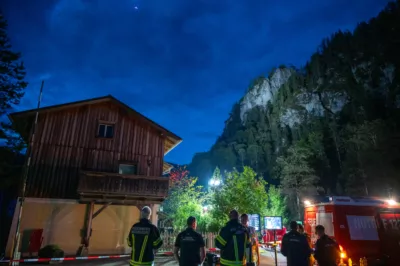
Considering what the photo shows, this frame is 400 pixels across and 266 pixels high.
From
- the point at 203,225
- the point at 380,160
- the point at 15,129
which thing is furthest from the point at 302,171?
the point at 15,129

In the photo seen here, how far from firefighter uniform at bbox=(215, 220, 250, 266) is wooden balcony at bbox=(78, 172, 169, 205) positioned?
38.4 ft

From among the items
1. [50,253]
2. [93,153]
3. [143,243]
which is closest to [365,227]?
[143,243]

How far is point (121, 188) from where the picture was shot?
1608cm

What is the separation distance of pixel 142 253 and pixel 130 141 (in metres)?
14.5

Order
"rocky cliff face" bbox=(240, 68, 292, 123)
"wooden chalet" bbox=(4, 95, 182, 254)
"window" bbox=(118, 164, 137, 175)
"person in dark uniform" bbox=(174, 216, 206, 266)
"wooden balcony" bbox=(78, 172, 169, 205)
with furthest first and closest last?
"rocky cliff face" bbox=(240, 68, 292, 123), "window" bbox=(118, 164, 137, 175), "wooden chalet" bbox=(4, 95, 182, 254), "wooden balcony" bbox=(78, 172, 169, 205), "person in dark uniform" bbox=(174, 216, 206, 266)

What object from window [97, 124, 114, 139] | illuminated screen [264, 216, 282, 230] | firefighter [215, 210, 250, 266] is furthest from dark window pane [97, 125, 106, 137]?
firefighter [215, 210, 250, 266]

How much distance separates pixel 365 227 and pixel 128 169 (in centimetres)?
1481

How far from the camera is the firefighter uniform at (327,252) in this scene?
6.12m

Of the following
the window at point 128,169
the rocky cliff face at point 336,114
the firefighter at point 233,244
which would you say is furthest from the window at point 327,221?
the rocky cliff face at point 336,114

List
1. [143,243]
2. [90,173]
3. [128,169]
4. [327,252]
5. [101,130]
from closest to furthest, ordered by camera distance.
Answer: [143,243] → [327,252] → [90,173] → [128,169] → [101,130]

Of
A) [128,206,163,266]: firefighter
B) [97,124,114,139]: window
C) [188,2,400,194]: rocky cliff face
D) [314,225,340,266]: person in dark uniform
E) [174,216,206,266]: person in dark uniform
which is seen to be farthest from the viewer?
[188,2,400,194]: rocky cliff face

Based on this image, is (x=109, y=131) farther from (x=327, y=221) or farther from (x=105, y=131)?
(x=327, y=221)

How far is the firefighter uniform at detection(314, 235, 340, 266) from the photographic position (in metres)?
6.12

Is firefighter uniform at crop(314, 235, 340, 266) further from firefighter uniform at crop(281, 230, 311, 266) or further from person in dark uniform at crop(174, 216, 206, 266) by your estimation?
person in dark uniform at crop(174, 216, 206, 266)
